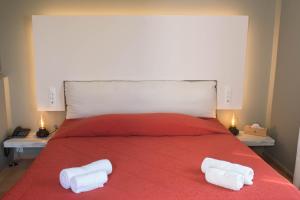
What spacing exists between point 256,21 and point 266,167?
5.71ft

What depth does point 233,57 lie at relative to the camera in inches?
115

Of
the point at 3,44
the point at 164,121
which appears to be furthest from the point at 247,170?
the point at 3,44

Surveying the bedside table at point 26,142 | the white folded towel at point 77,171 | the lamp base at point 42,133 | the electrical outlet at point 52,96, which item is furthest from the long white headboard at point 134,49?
the white folded towel at point 77,171

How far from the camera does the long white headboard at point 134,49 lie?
279cm

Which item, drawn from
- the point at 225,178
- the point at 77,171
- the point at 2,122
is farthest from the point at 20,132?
the point at 225,178

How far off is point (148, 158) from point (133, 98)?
937mm

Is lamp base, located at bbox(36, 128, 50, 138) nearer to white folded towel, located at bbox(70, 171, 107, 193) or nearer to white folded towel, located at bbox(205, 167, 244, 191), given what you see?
white folded towel, located at bbox(70, 171, 107, 193)

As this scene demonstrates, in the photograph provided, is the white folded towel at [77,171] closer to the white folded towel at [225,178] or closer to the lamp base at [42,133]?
the white folded towel at [225,178]

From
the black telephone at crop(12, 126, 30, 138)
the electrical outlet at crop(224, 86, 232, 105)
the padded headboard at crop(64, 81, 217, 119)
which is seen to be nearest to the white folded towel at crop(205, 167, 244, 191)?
the padded headboard at crop(64, 81, 217, 119)

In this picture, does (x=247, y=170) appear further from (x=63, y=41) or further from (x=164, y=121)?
(x=63, y=41)

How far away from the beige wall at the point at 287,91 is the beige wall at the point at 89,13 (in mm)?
155

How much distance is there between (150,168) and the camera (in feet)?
5.99

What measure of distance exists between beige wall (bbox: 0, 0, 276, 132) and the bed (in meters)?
0.58

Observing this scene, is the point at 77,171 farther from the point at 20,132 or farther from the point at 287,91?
the point at 287,91
